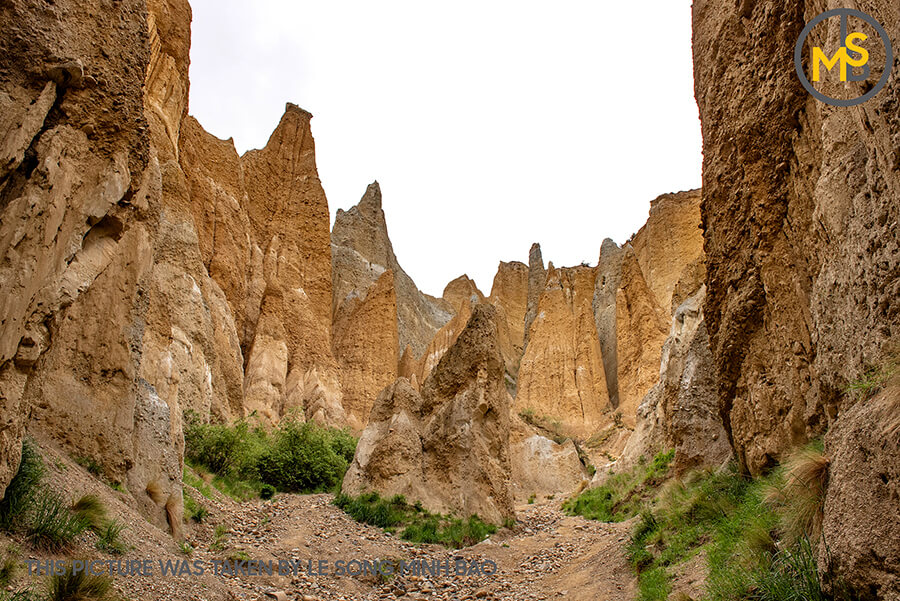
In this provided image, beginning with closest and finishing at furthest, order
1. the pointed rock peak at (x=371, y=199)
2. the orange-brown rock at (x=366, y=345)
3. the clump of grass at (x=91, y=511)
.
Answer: the clump of grass at (x=91, y=511) → the orange-brown rock at (x=366, y=345) → the pointed rock peak at (x=371, y=199)

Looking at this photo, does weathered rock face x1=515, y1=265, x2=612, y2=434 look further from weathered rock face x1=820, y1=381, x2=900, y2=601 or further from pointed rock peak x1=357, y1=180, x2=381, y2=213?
weathered rock face x1=820, y1=381, x2=900, y2=601

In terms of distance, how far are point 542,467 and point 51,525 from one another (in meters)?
20.7

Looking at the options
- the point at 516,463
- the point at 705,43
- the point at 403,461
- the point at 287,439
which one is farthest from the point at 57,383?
the point at 516,463

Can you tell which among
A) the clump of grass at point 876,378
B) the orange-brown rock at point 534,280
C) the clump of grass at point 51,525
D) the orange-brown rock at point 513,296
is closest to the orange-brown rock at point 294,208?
the orange-brown rock at point 534,280

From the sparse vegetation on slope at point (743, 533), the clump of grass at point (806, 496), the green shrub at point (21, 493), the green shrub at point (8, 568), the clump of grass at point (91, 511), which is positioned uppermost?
the green shrub at point (21, 493)

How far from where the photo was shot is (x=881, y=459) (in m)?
3.35

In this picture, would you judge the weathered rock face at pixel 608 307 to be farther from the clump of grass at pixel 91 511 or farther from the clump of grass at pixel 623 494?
the clump of grass at pixel 91 511

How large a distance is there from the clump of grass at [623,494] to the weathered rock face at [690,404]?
590mm

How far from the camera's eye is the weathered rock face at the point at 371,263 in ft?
133

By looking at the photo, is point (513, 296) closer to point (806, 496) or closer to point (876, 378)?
point (806, 496)

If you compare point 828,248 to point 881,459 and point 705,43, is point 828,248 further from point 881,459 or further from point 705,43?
point 705,43

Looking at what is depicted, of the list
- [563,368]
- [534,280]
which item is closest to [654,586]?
[563,368]

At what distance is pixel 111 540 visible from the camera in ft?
19.2

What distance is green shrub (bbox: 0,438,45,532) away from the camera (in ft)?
16.4
